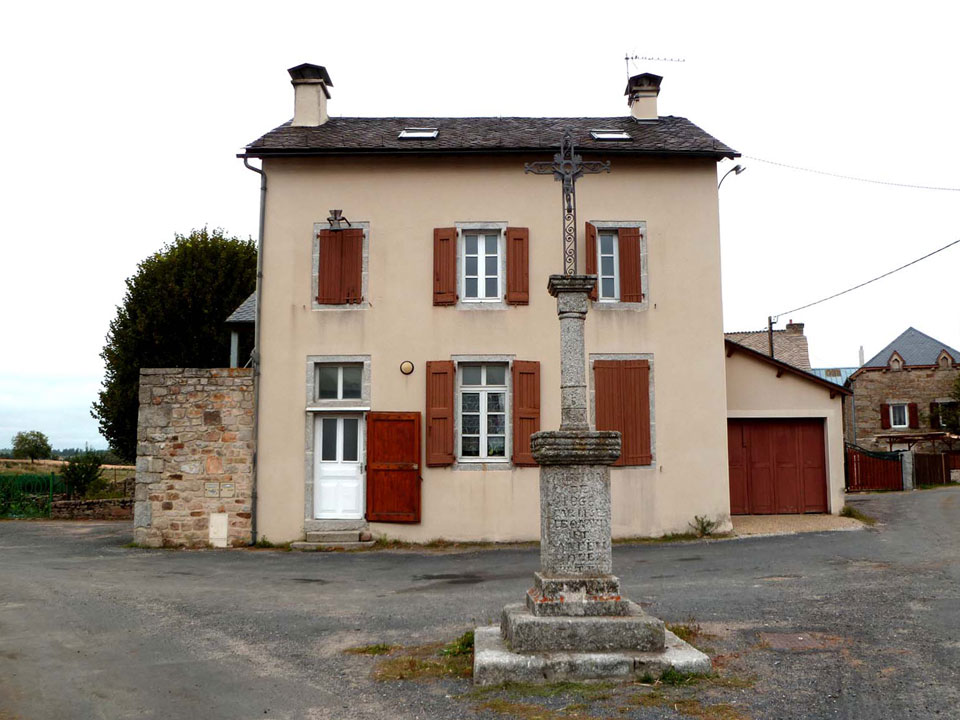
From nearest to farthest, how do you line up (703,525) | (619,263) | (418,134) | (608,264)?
(703,525) < (619,263) < (608,264) < (418,134)

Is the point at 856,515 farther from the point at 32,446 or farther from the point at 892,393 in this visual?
the point at 32,446

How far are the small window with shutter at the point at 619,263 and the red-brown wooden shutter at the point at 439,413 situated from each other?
9.21 ft

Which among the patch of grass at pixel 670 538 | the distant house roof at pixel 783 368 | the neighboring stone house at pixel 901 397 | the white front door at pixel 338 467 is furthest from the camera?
the neighboring stone house at pixel 901 397

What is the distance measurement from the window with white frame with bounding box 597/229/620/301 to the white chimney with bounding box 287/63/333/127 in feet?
18.8

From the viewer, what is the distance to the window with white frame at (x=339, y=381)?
42.6ft

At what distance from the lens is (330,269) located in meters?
13.1

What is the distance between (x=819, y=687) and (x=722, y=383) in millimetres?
8409

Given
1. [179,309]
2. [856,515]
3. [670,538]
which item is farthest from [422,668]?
[179,309]

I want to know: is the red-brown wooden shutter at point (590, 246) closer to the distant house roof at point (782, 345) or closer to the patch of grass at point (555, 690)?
the patch of grass at point (555, 690)

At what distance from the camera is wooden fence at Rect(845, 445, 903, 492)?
23.5m

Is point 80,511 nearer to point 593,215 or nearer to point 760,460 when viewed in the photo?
point 593,215

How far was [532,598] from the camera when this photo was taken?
18.3ft

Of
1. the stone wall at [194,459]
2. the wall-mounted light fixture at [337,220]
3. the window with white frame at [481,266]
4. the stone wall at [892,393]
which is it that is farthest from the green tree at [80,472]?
the stone wall at [892,393]

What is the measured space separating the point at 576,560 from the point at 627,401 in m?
7.43
